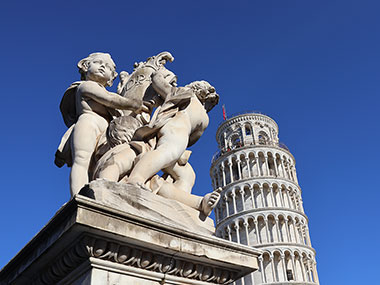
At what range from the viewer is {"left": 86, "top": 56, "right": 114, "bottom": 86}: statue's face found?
3.04 metres

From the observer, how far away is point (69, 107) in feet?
10.5

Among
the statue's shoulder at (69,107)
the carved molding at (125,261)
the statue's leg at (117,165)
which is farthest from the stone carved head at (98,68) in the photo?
the carved molding at (125,261)

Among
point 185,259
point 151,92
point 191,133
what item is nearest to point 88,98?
point 151,92

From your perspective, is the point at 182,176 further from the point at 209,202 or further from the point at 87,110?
the point at 87,110

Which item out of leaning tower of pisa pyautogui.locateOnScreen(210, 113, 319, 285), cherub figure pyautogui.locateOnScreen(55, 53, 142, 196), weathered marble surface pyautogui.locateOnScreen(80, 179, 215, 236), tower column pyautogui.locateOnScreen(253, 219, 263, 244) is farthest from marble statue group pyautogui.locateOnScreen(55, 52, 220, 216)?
tower column pyautogui.locateOnScreen(253, 219, 263, 244)

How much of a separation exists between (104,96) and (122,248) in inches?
51.8

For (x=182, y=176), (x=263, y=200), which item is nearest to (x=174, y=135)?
(x=182, y=176)

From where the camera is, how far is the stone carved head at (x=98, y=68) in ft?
10.00

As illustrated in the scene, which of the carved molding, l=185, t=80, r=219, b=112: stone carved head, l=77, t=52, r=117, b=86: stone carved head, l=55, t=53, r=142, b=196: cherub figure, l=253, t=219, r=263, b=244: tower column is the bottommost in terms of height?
the carved molding

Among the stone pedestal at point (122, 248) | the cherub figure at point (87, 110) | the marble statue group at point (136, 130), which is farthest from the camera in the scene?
the cherub figure at point (87, 110)

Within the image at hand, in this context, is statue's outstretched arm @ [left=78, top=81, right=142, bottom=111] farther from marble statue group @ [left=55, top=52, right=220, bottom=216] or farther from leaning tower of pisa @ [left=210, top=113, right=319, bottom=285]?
leaning tower of pisa @ [left=210, top=113, right=319, bottom=285]

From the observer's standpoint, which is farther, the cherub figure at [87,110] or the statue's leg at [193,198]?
the cherub figure at [87,110]

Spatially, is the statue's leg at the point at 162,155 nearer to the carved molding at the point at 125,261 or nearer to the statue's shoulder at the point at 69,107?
the carved molding at the point at 125,261

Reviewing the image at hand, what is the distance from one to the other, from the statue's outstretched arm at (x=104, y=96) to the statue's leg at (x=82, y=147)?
0.47 feet
